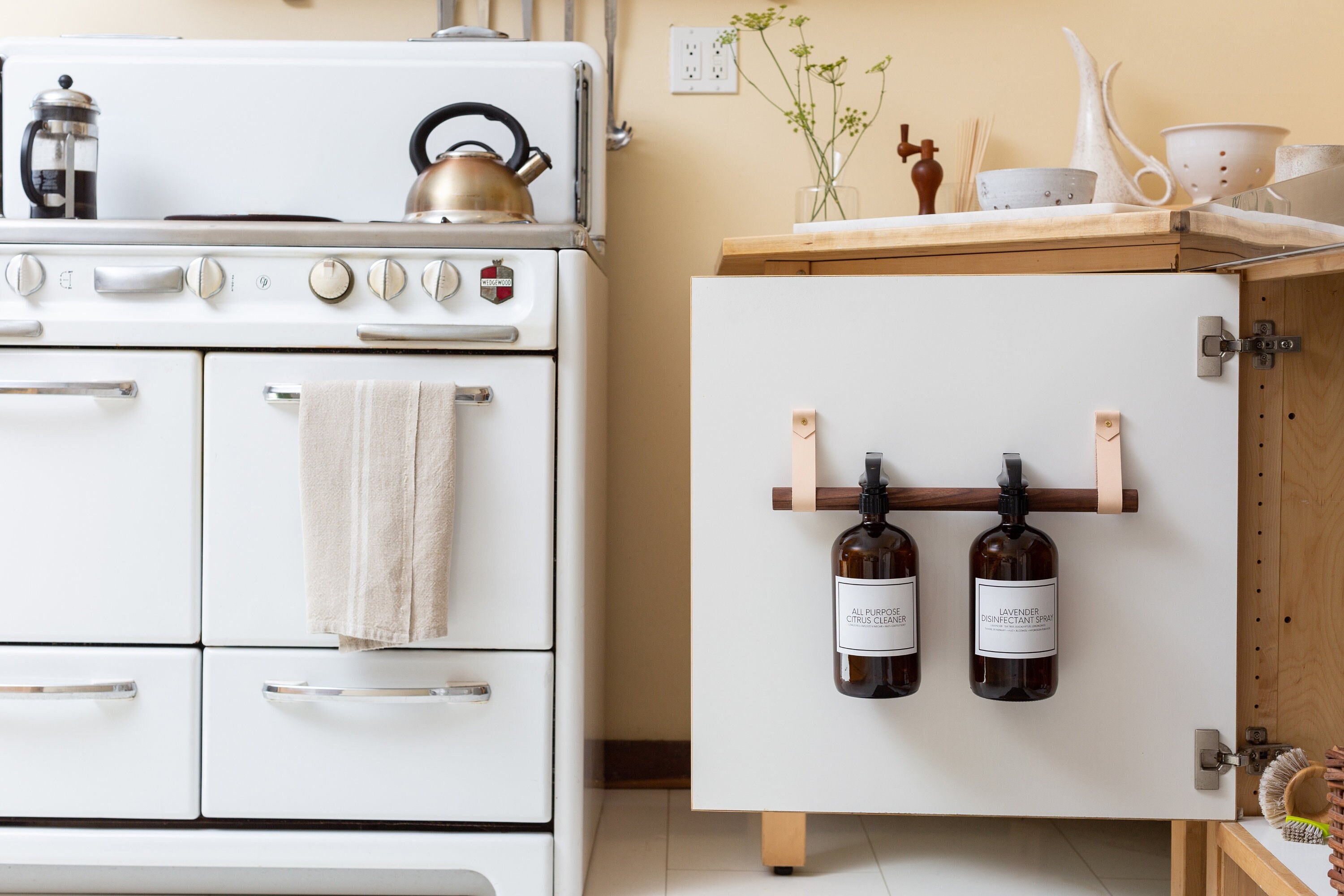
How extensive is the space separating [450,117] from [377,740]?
85cm

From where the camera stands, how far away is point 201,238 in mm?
1068

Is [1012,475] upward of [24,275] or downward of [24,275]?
downward

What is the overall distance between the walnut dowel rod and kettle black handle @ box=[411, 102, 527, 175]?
0.63 metres

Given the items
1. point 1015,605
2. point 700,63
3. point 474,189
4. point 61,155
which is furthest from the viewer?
point 700,63

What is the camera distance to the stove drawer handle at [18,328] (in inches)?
41.3

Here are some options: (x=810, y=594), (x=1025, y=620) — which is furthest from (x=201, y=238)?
(x=1025, y=620)

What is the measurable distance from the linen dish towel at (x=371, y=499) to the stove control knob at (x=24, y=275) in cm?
34

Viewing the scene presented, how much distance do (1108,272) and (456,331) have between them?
0.73 m

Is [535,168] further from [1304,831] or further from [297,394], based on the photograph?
[1304,831]

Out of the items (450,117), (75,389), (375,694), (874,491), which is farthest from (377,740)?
(450,117)

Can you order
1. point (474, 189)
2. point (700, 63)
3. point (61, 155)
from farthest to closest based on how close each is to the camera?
point (700, 63), point (61, 155), point (474, 189)

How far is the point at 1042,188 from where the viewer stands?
113 cm

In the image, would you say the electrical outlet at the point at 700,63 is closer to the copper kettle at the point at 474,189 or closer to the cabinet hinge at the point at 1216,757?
the copper kettle at the point at 474,189

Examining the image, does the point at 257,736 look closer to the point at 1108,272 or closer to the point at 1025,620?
the point at 1025,620
